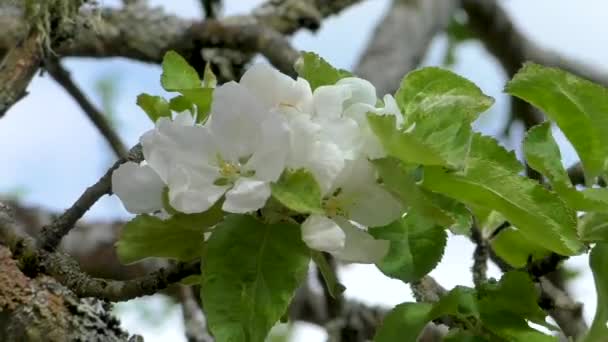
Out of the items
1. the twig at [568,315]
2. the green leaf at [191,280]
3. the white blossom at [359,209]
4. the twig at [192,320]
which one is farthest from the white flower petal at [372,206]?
the twig at [192,320]

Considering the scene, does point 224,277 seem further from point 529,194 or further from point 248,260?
point 529,194

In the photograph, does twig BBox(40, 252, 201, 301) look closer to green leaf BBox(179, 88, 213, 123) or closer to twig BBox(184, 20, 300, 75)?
green leaf BBox(179, 88, 213, 123)

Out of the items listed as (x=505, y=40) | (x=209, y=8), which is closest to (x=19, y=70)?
(x=209, y=8)

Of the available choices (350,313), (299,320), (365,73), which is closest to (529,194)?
(350,313)

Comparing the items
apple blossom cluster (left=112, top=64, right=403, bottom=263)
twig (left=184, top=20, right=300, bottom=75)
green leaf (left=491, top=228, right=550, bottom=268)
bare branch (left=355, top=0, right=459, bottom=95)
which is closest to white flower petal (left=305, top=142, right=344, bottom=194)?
apple blossom cluster (left=112, top=64, right=403, bottom=263)

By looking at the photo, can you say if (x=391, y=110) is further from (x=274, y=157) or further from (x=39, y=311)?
(x=39, y=311)

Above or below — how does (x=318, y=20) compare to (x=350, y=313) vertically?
above
